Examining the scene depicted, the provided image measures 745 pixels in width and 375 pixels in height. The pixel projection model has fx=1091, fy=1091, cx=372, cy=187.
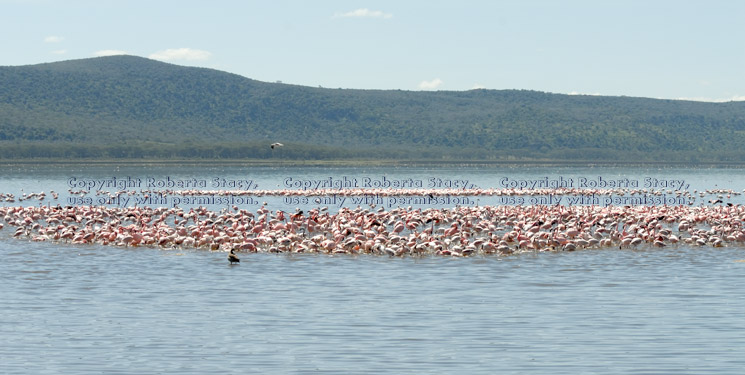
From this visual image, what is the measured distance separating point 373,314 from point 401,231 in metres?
14.4

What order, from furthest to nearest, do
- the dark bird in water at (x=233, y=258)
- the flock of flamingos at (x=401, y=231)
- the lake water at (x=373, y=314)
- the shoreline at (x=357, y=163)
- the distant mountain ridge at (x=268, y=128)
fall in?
the distant mountain ridge at (x=268, y=128)
the shoreline at (x=357, y=163)
the flock of flamingos at (x=401, y=231)
the dark bird in water at (x=233, y=258)
the lake water at (x=373, y=314)

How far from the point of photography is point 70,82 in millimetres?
185500

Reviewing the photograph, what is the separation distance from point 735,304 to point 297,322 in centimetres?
759

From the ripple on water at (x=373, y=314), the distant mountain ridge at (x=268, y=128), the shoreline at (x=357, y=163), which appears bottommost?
Answer: the shoreline at (x=357, y=163)

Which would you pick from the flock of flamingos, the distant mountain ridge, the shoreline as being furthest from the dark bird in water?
the distant mountain ridge

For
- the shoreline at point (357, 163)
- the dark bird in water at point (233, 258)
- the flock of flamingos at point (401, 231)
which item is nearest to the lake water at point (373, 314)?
the dark bird in water at point (233, 258)

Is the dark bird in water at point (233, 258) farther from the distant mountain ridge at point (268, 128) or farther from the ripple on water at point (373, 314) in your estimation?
the distant mountain ridge at point (268, 128)

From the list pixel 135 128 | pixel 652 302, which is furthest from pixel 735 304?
pixel 135 128

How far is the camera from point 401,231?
31984 mm

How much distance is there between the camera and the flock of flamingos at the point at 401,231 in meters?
27.0

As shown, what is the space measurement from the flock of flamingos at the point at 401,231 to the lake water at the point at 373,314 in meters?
1.05

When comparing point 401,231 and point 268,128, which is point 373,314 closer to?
point 401,231

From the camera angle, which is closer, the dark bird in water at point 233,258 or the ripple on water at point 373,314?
the ripple on water at point 373,314

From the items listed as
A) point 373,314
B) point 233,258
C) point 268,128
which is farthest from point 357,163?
point 373,314
